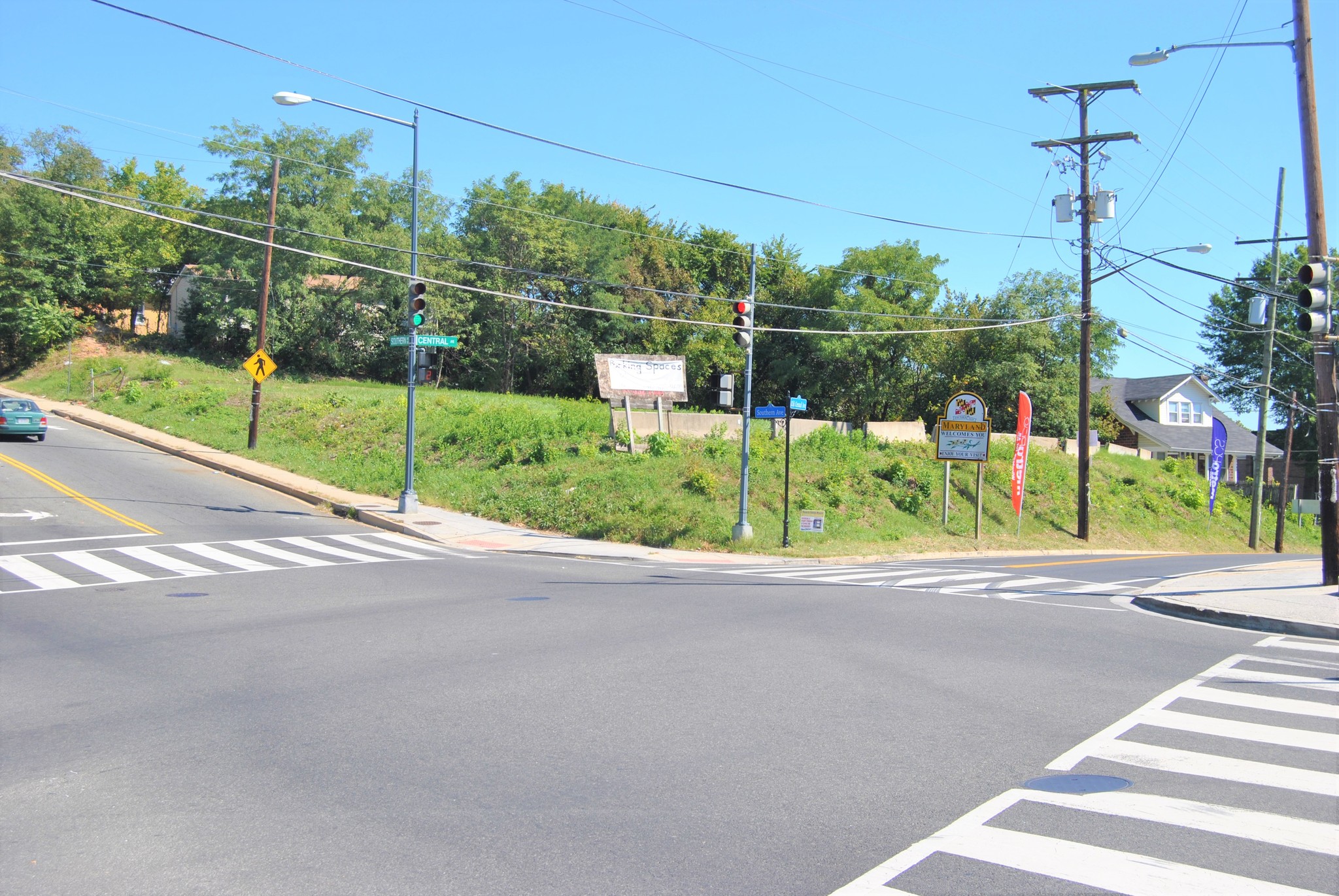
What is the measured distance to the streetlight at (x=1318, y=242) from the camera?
16.0m

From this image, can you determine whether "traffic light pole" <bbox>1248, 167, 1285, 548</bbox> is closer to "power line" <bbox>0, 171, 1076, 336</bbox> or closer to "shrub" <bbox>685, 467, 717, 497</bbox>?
"power line" <bbox>0, 171, 1076, 336</bbox>

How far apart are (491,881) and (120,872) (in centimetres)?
187

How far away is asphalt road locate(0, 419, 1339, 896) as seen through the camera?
4816mm

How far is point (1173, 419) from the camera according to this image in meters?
63.2

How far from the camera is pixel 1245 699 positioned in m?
8.38

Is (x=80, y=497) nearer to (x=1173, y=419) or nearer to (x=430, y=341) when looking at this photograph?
(x=430, y=341)

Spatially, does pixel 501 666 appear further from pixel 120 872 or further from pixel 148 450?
pixel 148 450

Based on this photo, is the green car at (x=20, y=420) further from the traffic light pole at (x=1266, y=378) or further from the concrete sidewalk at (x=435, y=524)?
the traffic light pole at (x=1266, y=378)

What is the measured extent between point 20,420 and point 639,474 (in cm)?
2222

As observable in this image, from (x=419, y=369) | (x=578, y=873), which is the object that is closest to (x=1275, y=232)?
(x=419, y=369)

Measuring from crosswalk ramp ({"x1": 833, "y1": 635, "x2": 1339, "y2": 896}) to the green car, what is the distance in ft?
118

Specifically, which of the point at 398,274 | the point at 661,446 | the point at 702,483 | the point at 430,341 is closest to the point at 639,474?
the point at 702,483

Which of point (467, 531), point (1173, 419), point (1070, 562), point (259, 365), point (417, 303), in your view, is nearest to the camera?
point (467, 531)

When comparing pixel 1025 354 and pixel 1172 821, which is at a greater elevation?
pixel 1025 354
